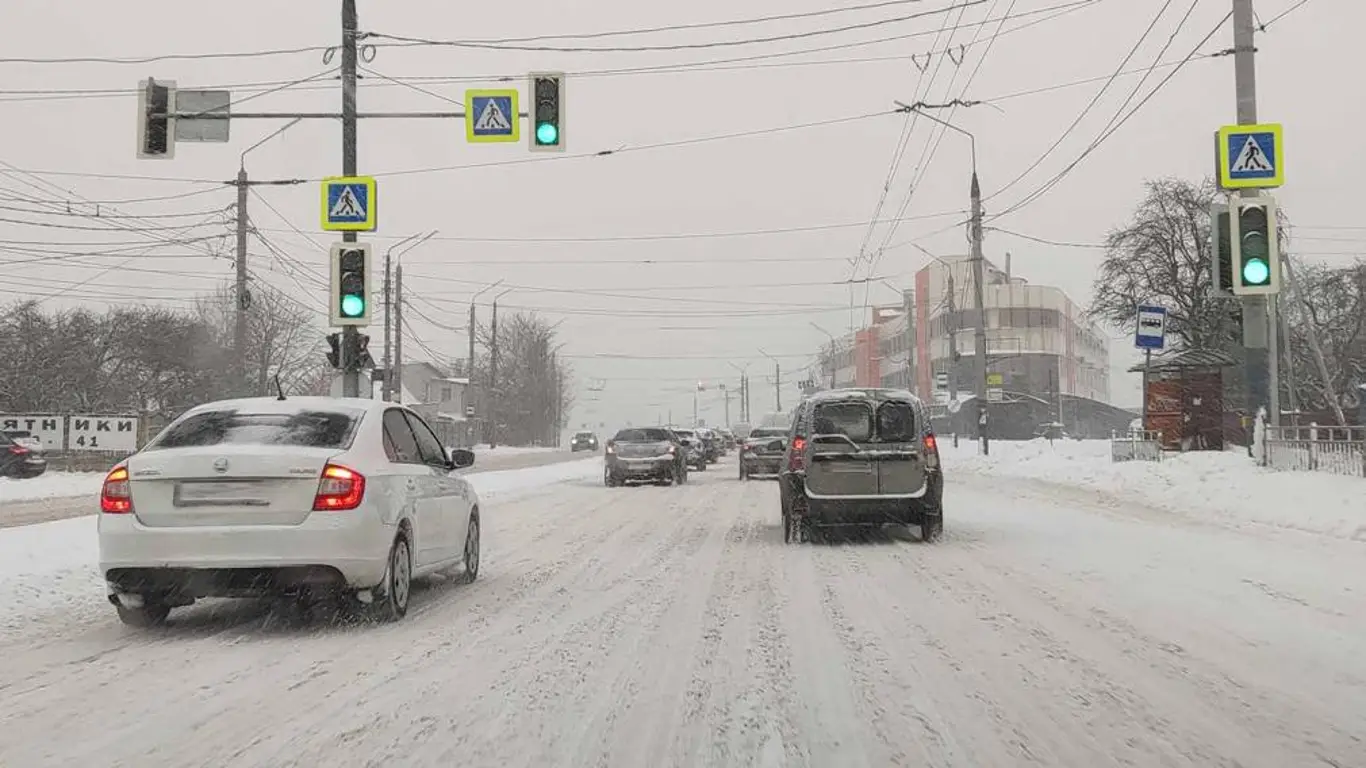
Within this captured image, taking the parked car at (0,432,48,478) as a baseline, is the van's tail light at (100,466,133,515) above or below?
above

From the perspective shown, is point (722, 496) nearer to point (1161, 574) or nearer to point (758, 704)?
point (1161, 574)

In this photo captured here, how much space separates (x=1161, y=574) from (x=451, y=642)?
626cm

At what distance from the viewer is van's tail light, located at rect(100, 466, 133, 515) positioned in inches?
289

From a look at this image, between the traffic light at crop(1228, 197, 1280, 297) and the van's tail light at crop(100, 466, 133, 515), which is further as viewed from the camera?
the traffic light at crop(1228, 197, 1280, 297)

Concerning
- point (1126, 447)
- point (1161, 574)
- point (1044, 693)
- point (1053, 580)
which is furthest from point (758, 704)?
point (1126, 447)

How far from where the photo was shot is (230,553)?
7.18 meters

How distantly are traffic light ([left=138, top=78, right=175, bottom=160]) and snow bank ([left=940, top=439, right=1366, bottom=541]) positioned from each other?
15.1 m

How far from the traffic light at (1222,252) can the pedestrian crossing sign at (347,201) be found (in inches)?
450

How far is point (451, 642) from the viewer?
7230mm

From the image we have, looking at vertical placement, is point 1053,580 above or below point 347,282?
below

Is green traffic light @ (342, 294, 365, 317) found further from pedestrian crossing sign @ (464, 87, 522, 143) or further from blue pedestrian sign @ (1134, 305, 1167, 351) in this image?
blue pedestrian sign @ (1134, 305, 1167, 351)

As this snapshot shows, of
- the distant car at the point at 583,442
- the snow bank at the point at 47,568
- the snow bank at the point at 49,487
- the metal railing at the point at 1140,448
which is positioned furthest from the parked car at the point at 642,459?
the distant car at the point at 583,442

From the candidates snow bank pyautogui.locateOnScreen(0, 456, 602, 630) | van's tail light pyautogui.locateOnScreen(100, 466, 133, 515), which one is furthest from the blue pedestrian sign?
van's tail light pyautogui.locateOnScreen(100, 466, 133, 515)

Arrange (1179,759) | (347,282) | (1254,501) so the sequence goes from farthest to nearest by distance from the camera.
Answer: (347,282)
(1254,501)
(1179,759)
